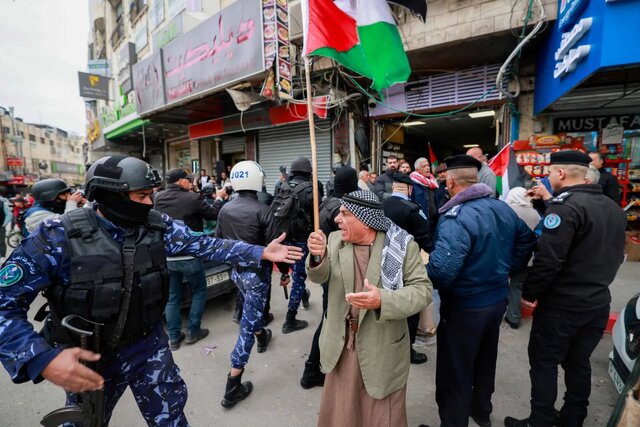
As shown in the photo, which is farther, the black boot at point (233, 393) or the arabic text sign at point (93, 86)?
the arabic text sign at point (93, 86)

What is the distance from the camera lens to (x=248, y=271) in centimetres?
288

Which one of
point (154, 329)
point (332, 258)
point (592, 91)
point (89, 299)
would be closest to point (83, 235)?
point (89, 299)

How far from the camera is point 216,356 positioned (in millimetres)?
3379

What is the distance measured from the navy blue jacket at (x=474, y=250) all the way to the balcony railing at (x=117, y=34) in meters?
22.6

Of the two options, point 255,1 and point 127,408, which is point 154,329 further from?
point 255,1

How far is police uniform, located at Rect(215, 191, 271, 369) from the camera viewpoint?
275 centimetres

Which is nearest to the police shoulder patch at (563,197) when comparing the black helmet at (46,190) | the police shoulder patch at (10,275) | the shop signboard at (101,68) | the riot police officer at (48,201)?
the police shoulder patch at (10,275)

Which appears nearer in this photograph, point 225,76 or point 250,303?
point 250,303

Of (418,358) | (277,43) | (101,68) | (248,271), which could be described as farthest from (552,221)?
(101,68)

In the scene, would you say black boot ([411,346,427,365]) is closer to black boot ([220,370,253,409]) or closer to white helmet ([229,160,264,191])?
black boot ([220,370,253,409])

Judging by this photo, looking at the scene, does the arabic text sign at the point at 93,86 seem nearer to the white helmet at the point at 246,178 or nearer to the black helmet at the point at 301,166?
the black helmet at the point at 301,166

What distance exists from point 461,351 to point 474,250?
2.32ft

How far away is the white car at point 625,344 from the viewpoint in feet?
7.25

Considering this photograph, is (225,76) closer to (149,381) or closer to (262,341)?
(262,341)
